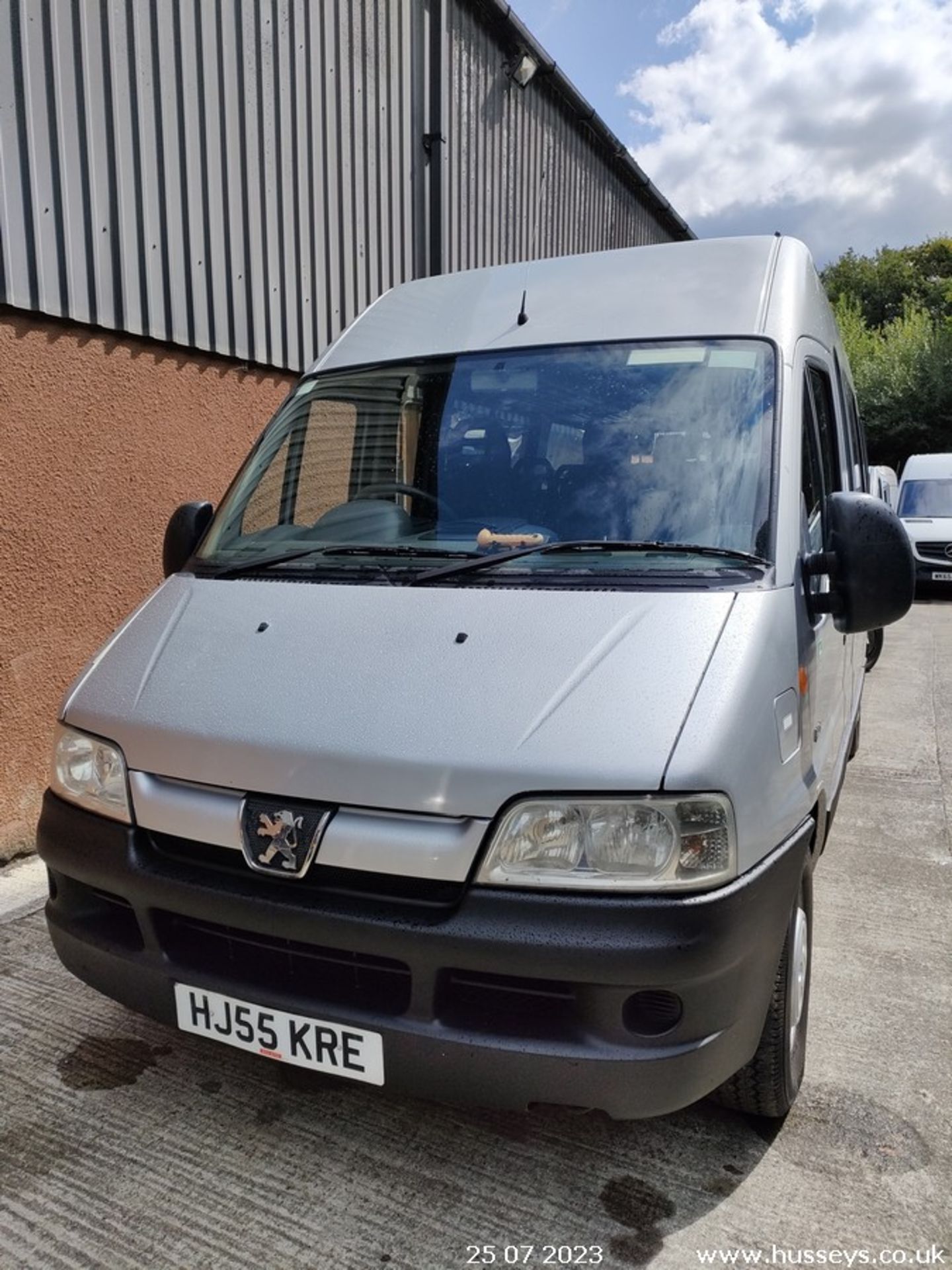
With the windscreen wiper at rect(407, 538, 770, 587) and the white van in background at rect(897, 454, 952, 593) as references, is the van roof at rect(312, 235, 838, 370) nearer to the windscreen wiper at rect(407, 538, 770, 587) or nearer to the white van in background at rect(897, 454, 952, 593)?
the windscreen wiper at rect(407, 538, 770, 587)

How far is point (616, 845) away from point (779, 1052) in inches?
32.3

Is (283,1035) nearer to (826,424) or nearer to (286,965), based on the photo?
(286,965)

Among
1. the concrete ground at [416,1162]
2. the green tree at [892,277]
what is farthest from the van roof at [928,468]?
the green tree at [892,277]

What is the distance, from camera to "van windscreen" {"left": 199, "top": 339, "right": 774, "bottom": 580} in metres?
2.58

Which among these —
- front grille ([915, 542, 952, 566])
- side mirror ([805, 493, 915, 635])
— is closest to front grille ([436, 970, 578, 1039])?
side mirror ([805, 493, 915, 635])

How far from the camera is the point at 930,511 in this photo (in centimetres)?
1469

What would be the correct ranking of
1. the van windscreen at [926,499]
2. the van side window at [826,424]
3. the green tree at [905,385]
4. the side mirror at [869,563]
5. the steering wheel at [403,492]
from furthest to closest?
the green tree at [905,385] < the van windscreen at [926,499] < the van side window at [826,424] < the steering wheel at [403,492] < the side mirror at [869,563]

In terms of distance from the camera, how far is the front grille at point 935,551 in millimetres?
13789

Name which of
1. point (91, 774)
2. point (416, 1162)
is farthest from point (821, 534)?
point (91, 774)

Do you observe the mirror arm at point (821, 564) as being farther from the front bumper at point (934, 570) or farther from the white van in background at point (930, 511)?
the front bumper at point (934, 570)

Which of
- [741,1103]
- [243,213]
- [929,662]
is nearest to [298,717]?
[741,1103]

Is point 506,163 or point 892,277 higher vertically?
point 892,277

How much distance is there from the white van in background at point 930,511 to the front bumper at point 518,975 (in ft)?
41.9

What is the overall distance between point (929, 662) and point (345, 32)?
7.31 meters
